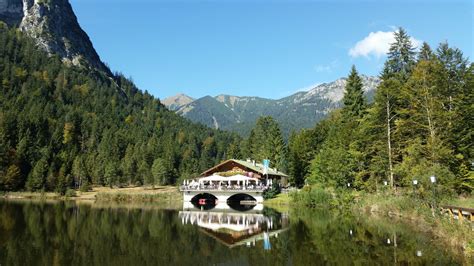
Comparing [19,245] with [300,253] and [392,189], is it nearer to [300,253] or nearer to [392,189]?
[300,253]

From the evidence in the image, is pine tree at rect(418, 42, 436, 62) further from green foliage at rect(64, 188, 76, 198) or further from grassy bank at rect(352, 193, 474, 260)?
green foliage at rect(64, 188, 76, 198)

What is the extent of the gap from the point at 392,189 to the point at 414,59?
18.2m

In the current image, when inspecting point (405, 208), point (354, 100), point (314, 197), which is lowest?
point (405, 208)

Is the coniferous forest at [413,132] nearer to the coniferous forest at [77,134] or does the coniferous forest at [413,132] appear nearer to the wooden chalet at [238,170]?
the wooden chalet at [238,170]

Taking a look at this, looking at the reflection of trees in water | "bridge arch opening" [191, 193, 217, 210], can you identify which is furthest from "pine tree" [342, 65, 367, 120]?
the reflection of trees in water

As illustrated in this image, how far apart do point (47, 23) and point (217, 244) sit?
7003 inches

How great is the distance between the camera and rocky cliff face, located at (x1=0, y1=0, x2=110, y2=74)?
16912 cm

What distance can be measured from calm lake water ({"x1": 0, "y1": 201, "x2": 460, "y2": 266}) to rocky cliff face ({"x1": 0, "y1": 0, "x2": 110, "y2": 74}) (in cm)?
15968

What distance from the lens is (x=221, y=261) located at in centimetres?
1811

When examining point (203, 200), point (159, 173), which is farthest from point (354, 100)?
point (159, 173)

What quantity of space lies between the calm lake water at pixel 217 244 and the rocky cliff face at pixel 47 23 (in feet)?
524

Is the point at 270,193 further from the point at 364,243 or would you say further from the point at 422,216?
the point at 364,243

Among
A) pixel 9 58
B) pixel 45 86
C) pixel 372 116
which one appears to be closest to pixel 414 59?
pixel 372 116

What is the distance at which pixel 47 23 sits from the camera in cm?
17250
